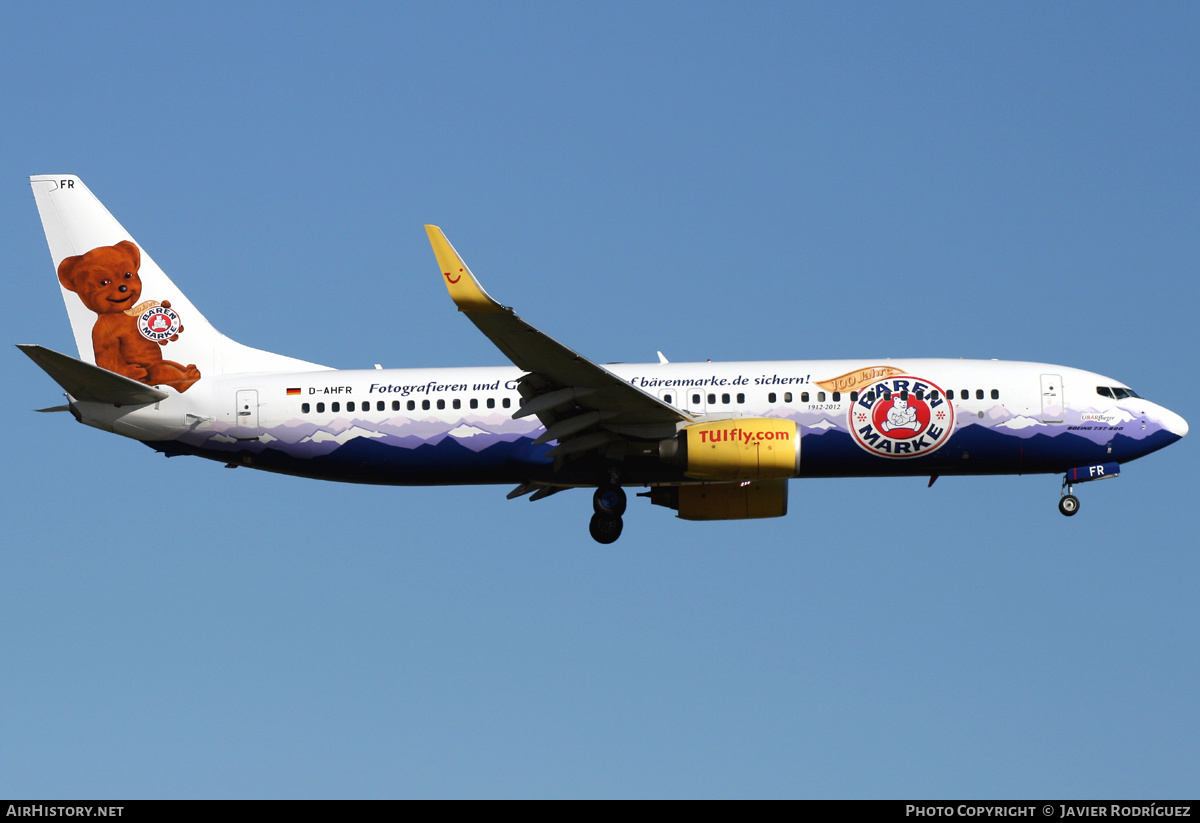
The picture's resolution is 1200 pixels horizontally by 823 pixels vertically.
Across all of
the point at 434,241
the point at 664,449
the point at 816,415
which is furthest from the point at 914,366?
the point at 434,241

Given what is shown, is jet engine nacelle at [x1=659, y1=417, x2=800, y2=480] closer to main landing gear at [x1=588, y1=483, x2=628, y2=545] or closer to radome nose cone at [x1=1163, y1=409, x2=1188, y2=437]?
main landing gear at [x1=588, y1=483, x2=628, y2=545]

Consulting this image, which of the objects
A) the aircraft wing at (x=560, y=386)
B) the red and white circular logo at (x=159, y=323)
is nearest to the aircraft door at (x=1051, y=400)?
the aircraft wing at (x=560, y=386)

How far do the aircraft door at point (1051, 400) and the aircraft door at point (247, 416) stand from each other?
19.7 m

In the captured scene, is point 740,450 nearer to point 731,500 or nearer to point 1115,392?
point 731,500

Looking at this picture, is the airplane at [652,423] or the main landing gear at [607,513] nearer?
the airplane at [652,423]

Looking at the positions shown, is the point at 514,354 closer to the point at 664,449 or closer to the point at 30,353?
the point at 664,449

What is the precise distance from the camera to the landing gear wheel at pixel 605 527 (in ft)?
125

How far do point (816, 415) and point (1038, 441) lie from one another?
5.60 m

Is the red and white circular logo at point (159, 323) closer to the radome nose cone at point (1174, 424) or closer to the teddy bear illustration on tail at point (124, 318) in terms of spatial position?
the teddy bear illustration on tail at point (124, 318)

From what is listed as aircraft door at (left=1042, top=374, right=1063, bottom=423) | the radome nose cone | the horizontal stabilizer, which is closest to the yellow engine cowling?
aircraft door at (left=1042, top=374, right=1063, bottom=423)

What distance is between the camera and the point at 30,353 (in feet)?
109

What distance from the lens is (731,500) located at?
1547 inches

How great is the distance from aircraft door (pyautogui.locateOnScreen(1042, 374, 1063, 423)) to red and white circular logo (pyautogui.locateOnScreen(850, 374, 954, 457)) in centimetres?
242
